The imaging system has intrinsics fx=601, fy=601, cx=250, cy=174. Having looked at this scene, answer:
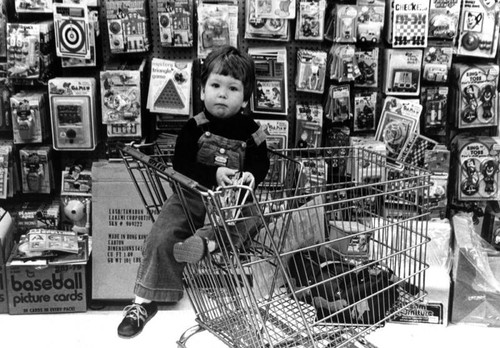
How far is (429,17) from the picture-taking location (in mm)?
3053

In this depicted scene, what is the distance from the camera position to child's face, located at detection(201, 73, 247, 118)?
2.10 m

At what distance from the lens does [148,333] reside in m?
2.85

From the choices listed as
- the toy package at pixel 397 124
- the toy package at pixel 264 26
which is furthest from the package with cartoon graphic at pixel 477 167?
the toy package at pixel 264 26

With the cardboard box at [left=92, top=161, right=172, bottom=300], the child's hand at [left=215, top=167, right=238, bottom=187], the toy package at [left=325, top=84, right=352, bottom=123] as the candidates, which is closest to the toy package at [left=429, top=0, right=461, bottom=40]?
the toy package at [left=325, top=84, right=352, bottom=123]

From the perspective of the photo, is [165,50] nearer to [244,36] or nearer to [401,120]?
[244,36]

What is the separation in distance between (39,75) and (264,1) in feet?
3.88

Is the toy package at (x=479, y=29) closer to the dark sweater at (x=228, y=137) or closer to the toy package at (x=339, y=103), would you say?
the toy package at (x=339, y=103)

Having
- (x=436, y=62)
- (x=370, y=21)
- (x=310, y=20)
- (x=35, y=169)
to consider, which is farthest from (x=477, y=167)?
(x=35, y=169)

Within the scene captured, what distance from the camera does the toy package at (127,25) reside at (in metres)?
2.97

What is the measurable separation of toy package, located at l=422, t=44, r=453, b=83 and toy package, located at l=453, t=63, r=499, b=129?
74 mm

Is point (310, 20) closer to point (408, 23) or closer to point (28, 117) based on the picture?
point (408, 23)

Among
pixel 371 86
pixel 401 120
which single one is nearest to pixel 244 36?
pixel 371 86

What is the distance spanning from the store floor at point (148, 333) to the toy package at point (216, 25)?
1365mm

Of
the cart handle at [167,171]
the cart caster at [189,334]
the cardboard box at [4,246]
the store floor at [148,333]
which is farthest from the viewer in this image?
the cardboard box at [4,246]
